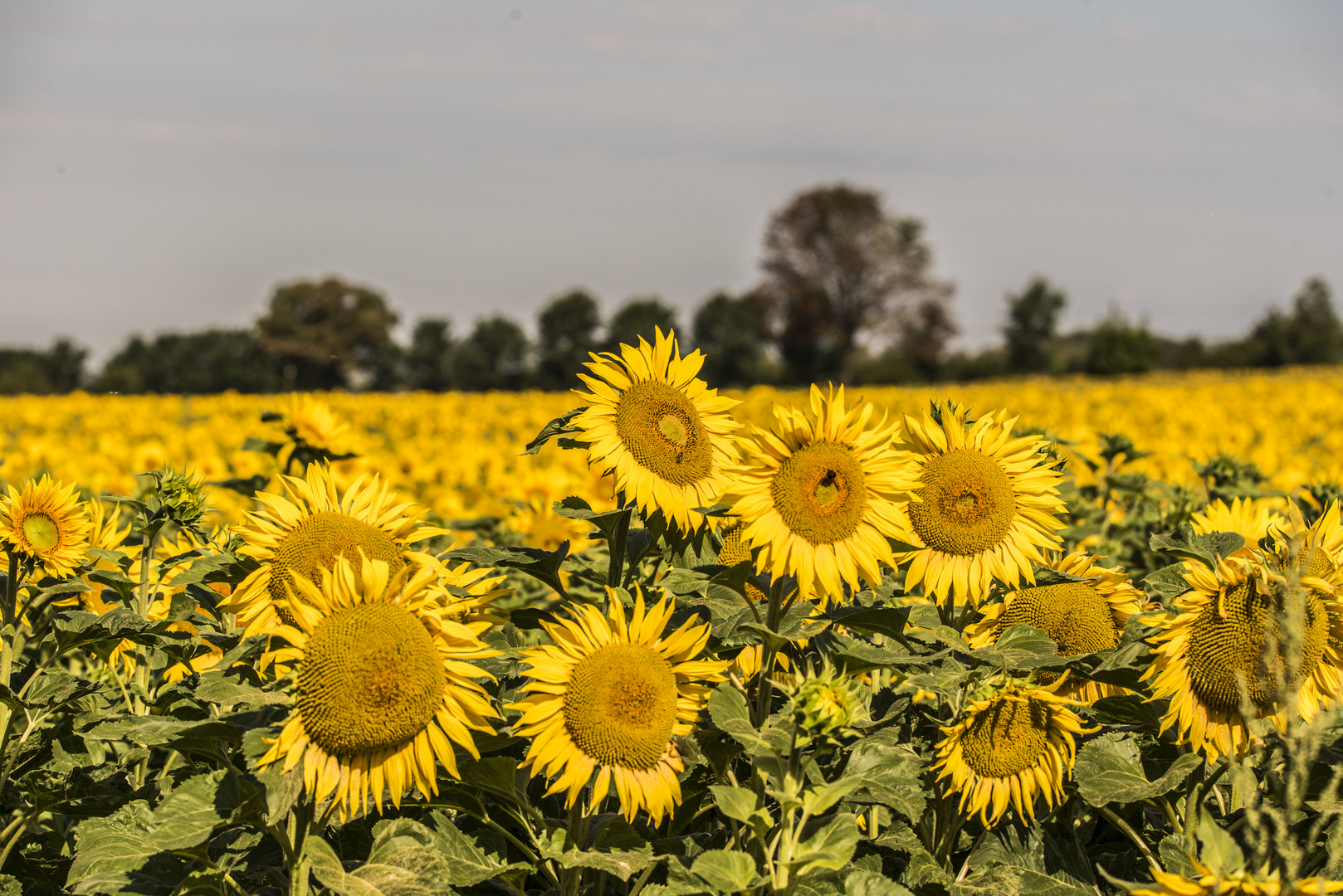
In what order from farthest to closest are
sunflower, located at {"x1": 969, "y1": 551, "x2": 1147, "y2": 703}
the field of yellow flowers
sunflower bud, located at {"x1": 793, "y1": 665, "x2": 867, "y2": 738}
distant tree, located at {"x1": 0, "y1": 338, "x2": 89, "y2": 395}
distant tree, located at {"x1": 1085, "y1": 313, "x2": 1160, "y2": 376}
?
distant tree, located at {"x1": 1085, "y1": 313, "x2": 1160, "y2": 376} → distant tree, located at {"x1": 0, "y1": 338, "x2": 89, "y2": 395} → the field of yellow flowers → sunflower, located at {"x1": 969, "y1": 551, "x2": 1147, "y2": 703} → sunflower bud, located at {"x1": 793, "y1": 665, "x2": 867, "y2": 738}

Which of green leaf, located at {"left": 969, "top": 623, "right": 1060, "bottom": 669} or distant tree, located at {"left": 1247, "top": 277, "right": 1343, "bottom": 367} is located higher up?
distant tree, located at {"left": 1247, "top": 277, "right": 1343, "bottom": 367}

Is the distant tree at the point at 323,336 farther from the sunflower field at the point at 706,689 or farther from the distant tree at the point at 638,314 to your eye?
the sunflower field at the point at 706,689

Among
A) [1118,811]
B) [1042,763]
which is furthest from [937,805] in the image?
[1118,811]

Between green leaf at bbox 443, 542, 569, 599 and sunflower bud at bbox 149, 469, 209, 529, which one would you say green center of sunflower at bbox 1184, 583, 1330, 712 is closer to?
green leaf at bbox 443, 542, 569, 599

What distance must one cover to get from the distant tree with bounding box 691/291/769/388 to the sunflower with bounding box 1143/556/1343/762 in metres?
60.1

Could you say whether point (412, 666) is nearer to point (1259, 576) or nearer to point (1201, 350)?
point (1259, 576)

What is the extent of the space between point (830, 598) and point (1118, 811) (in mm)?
1043

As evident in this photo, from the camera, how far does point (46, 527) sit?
284cm

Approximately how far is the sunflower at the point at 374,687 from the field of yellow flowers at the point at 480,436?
0.72m

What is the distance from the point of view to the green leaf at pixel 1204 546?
7.36 feet

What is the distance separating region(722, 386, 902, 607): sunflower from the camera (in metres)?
2.06

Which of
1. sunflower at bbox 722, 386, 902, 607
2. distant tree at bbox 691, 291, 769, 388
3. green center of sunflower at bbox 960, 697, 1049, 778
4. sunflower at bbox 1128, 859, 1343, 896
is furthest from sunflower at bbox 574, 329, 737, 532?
distant tree at bbox 691, 291, 769, 388

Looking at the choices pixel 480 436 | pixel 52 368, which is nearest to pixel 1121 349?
pixel 480 436

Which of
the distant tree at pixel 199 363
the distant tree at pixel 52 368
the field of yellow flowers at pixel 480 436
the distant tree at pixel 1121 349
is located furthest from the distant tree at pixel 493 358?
the field of yellow flowers at pixel 480 436
